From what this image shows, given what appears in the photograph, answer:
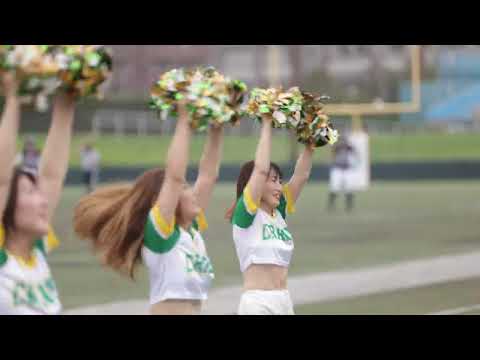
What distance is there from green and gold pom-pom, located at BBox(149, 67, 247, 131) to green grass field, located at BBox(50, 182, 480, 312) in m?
6.06

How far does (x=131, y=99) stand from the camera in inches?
2030

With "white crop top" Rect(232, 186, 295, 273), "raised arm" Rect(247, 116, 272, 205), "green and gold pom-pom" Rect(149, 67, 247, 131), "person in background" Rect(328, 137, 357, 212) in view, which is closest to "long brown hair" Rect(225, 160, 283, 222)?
"white crop top" Rect(232, 186, 295, 273)

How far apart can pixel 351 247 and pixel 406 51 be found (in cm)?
3768

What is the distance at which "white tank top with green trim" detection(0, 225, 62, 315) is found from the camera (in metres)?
4.72

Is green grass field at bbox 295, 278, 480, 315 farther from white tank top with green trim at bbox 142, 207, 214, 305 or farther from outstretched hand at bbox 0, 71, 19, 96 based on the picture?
outstretched hand at bbox 0, 71, 19, 96

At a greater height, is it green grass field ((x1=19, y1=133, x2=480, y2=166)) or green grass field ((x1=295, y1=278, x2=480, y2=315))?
green grass field ((x1=19, y1=133, x2=480, y2=166))

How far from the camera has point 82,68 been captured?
4.68 meters

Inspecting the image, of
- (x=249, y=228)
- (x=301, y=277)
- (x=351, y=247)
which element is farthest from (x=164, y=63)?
(x=249, y=228)

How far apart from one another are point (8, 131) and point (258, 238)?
228cm

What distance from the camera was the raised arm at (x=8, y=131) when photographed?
178 inches

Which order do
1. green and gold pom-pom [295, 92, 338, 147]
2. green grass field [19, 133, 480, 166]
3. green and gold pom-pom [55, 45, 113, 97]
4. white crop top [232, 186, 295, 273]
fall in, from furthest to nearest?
green grass field [19, 133, 480, 166]
green and gold pom-pom [295, 92, 338, 147]
white crop top [232, 186, 295, 273]
green and gold pom-pom [55, 45, 113, 97]

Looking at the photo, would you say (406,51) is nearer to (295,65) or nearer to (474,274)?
(295,65)

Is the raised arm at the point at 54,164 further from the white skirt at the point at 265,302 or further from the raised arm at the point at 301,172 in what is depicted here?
the raised arm at the point at 301,172

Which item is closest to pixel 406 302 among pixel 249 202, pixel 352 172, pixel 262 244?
pixel 262 244
